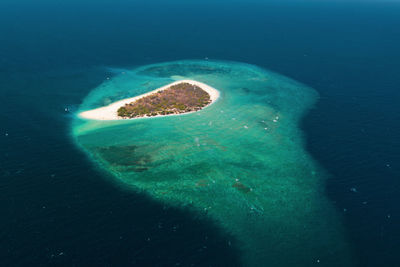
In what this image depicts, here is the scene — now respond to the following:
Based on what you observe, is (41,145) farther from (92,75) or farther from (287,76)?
(287,76)

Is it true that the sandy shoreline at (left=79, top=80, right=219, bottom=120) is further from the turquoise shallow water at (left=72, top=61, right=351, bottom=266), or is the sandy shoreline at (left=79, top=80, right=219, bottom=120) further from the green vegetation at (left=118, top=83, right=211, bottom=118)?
the turquoise shallow water at (left=72, top=61, right=351, bottom=266)

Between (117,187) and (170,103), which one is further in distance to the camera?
(170,103)

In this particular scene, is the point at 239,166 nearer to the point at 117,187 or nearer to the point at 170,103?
the point at 117,187

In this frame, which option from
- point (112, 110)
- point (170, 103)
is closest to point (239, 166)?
point (170, 103)

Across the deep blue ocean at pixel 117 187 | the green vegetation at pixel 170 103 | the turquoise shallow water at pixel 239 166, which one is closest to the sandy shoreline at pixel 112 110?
the green vegetation at pixel 170 103

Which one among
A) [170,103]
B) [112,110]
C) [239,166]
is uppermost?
[239,166]

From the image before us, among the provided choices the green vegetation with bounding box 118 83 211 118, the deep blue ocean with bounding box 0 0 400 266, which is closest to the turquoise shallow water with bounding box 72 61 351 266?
the deep blue ocean with bounding box 0 0 400 266
